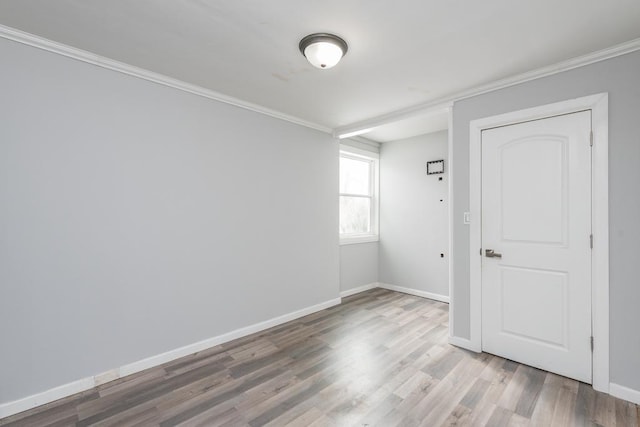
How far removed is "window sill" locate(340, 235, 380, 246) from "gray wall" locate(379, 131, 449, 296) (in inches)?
6.8

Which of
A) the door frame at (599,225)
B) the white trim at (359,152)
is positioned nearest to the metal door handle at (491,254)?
the door frame at (599,225)

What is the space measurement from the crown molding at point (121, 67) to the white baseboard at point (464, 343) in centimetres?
319

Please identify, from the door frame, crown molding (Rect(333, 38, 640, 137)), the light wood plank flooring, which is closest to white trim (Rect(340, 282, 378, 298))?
the light wood plank flooring

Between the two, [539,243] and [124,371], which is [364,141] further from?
[124,371]

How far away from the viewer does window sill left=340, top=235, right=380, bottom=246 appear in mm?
4763

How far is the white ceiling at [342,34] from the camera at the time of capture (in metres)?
1.80

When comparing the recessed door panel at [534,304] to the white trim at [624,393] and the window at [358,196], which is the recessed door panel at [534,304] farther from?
the window at [358,196]

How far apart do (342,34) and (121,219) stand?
2290 millimetres

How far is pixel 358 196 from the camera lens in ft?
16.9

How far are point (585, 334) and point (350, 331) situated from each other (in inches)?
82.8

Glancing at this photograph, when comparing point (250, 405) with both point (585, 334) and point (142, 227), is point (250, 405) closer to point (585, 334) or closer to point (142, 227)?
point (142, 227)

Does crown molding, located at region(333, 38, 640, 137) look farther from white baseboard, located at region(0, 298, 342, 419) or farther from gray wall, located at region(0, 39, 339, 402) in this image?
white baseboard, located at region(0, 298, 342, 419)

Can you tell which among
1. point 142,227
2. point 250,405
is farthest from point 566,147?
point 142,227

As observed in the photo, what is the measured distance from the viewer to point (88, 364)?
233 centimetres
